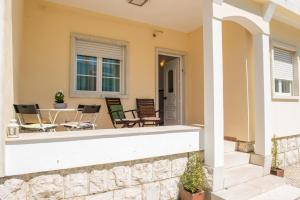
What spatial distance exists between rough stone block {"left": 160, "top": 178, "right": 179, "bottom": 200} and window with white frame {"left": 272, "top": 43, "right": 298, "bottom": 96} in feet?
10.8

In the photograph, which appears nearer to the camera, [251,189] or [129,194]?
[129,194]

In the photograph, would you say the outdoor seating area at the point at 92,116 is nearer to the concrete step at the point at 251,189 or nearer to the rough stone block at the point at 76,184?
the rough stone block at the point at 76,184

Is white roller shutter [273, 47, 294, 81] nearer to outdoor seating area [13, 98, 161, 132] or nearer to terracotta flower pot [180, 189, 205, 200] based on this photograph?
outdoor seating area [13, 98, 161, 132]

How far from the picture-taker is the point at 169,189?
9.68ft

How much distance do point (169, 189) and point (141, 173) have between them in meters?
0.55

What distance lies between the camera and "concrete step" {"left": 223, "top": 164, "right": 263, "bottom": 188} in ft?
10.5

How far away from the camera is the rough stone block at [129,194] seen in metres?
2.56

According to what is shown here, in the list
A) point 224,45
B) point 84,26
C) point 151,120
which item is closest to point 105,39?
point 84,26

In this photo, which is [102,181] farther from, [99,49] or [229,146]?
[99,49]

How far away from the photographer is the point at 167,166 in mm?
2934

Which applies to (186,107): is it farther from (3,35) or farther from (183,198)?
(3,35)

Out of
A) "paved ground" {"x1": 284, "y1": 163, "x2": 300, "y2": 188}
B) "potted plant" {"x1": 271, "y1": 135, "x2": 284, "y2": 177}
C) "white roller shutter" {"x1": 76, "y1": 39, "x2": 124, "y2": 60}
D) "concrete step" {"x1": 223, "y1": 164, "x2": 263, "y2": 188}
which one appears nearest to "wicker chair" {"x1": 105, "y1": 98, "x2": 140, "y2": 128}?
"white roller shutter" {"x1": 76, "y1": 39, "x2": 124, "y2": 60}

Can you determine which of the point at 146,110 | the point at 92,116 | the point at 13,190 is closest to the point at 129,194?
the point at 13,190

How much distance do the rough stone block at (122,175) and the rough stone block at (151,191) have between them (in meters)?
0.28
